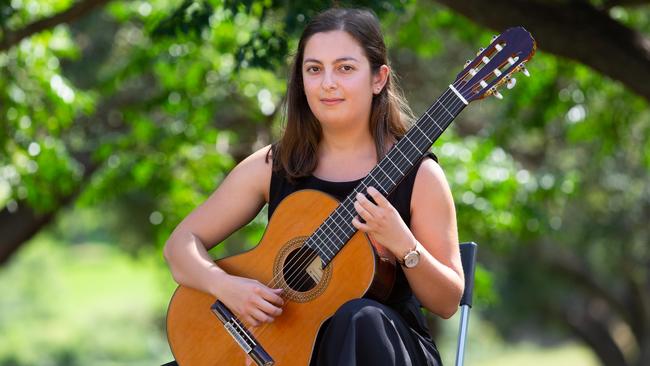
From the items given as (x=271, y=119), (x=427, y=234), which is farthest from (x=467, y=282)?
(x=271, y=119)

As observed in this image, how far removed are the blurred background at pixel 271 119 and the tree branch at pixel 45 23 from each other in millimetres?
11

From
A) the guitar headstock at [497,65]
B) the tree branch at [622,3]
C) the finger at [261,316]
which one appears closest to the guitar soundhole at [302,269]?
the finger at [261,316]

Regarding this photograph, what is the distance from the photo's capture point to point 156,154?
7.64m

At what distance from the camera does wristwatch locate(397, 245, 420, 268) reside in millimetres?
3111

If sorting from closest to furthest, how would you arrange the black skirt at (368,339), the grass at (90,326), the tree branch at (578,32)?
the black skirt at (368,339) → the tree branch at (578,32) → the grass at (90,326)

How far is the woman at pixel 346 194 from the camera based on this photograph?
3090 mm

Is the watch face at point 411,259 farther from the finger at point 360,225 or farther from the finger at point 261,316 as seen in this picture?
the finger at point 261,316

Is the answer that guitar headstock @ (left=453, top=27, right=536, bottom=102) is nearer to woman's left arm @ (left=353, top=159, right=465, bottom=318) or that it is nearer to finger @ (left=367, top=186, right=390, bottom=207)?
woman's left arm @ (left=353, top=159, right=465, bottom=318)

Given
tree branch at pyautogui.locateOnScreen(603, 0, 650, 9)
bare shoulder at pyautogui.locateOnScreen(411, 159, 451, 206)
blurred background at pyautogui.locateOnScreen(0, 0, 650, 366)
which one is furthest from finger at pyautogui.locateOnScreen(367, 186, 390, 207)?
tree branch at pyautogui.locateOnScreen(603, 0, 650, 9)

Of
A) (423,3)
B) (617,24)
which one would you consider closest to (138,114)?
(423,3)

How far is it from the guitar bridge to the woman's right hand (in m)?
0.02

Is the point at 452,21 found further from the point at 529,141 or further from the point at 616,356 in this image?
the point at 616,356

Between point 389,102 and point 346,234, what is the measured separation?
0.50 metres

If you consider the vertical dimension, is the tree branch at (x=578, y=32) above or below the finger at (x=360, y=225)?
above
